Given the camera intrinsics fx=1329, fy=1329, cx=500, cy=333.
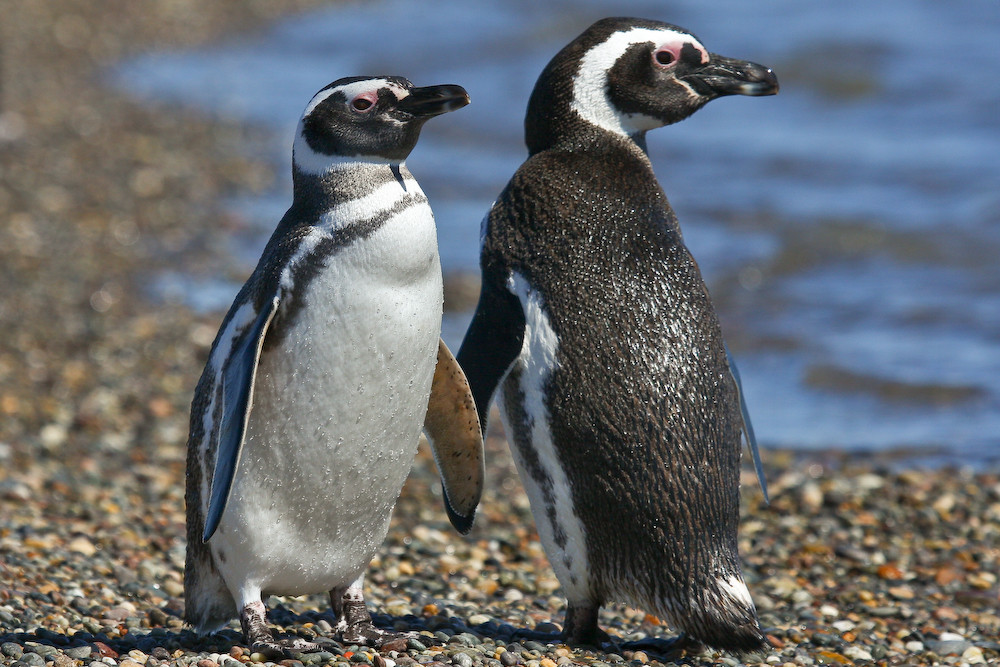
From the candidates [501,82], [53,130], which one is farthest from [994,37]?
[53,130]

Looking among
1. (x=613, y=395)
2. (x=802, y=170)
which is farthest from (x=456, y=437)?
(x=802, y=170)

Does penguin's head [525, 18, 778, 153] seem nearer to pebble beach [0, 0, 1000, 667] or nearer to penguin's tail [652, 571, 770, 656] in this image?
penguin's tail [652, 571, 770, 656]

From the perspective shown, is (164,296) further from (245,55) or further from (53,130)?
(245,55)

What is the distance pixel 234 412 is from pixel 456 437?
2.87 feet

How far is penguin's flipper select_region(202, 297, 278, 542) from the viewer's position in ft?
A: 12.0

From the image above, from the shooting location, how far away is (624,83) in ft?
15.1

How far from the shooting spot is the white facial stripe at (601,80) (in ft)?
15.0

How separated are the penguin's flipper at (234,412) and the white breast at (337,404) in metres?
0.09

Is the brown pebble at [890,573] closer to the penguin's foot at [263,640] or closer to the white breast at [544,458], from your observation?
the white breast at [544,458]

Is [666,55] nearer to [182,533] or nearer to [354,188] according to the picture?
[354,188]

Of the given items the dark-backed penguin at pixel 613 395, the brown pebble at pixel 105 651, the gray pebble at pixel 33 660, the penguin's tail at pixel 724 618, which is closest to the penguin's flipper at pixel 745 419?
the dark-backed penguin at pixel 613 395

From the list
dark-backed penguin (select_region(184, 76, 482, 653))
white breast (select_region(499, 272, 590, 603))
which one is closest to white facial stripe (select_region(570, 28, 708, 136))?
white breast (select_region(499, 272, 590, 603))

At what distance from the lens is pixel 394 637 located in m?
4.08

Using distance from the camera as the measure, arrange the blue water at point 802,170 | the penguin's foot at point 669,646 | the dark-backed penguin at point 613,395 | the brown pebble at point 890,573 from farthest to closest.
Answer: the blue water at point 802,170 → the brown pebble at point 890,573 → the penguin's foot at point 669,646 → the dark-backed penguin at point 613,395
